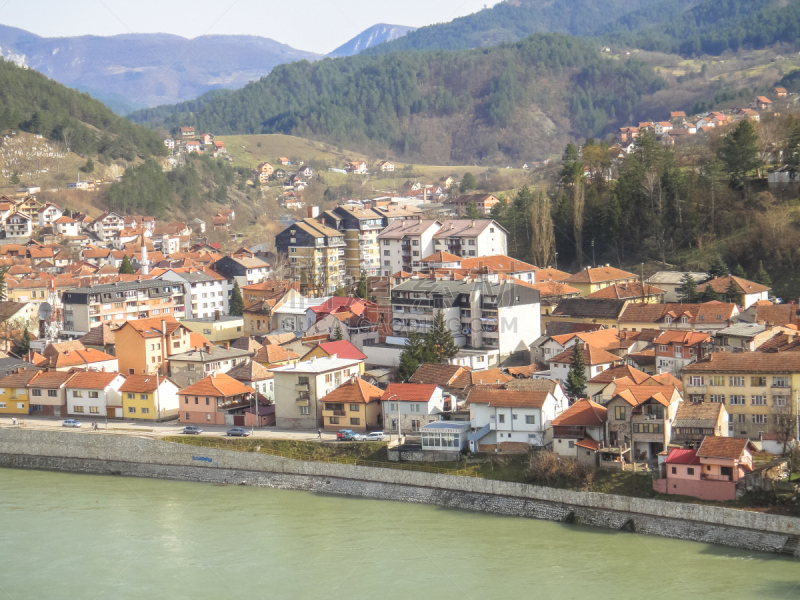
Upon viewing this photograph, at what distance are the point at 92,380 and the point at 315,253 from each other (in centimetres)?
1004

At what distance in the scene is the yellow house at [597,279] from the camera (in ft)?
68.9

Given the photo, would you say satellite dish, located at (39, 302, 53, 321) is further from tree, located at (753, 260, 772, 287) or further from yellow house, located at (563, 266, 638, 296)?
tree, located at (753, 260, 772, 287)

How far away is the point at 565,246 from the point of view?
2488cm

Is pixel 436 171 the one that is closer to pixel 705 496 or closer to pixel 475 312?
pixel 475 312

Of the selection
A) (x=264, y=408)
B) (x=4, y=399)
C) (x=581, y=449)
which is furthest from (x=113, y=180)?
(x=581, y=449)

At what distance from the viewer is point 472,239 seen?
24.6 meters

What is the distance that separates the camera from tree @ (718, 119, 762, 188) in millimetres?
22594

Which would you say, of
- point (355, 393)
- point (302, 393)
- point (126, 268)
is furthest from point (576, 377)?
point (126, 268)

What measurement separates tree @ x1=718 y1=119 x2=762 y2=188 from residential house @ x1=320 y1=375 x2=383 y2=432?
38.2 feet

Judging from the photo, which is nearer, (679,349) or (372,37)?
(679,349)

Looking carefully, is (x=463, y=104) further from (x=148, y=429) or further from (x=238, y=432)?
(x=238, y=432)

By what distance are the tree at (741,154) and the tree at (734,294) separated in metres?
5.01

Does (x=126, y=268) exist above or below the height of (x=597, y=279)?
above

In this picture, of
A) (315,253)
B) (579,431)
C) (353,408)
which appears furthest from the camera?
(315,253)
